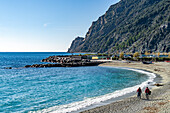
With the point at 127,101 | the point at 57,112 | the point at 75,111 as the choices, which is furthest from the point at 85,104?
the point at 127,101

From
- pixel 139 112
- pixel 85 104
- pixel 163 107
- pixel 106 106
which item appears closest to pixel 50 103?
pixel 85 104

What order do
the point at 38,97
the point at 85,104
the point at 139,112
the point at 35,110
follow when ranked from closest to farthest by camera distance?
the point at 139,112 → the point at 35,110 → the point at 85,104 → the point at 38,97

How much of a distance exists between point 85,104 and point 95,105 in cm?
131

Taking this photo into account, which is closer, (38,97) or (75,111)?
(75,111)

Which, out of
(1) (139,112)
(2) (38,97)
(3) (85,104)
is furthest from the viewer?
(2) (38,97)

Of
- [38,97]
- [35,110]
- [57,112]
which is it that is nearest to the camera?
[57,112]

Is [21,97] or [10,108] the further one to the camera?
[21,97]

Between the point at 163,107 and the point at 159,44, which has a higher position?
the point at 159,44

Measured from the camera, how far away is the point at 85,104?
70.6ft

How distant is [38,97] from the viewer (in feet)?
86.3

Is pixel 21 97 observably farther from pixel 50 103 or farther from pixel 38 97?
pixel 50 103

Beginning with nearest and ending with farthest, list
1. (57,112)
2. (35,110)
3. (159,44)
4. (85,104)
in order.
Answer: (57,112) → (35,110) → (85,104) → (159,44)

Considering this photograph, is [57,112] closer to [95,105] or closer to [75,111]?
[75,111]

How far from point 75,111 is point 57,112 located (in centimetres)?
199
